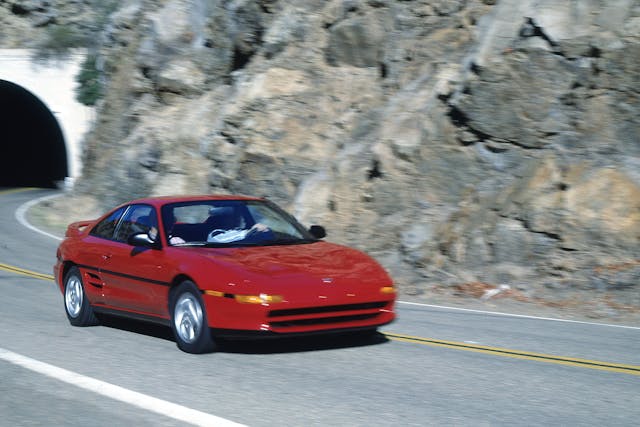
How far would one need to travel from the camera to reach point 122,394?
6.61 m

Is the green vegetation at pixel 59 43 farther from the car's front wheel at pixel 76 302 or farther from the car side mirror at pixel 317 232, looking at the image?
the car side mirror at pixel 317 232

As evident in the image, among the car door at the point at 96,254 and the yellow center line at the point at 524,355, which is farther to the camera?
the car door at the point at 96,254

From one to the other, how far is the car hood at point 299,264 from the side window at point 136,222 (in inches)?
37.3

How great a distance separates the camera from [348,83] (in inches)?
906

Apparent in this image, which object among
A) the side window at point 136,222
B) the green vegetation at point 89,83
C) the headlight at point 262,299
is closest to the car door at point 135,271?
the side window at point 136,222

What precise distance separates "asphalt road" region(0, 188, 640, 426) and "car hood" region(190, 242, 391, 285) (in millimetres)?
684

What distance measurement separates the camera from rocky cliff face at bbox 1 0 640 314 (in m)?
14.6

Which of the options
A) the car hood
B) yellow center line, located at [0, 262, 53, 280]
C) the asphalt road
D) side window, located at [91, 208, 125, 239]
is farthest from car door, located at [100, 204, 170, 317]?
yellow center line, located at [0, 262, 53, 280]

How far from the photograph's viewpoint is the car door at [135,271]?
875cm

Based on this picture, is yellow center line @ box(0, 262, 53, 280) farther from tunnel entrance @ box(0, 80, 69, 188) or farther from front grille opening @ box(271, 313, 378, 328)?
tunnel entrance @ box(0, 80, 69, 188)

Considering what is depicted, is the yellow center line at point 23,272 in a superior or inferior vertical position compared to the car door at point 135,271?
inferior

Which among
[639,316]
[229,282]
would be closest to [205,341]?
[229,282]

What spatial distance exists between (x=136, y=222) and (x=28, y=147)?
46274 mm

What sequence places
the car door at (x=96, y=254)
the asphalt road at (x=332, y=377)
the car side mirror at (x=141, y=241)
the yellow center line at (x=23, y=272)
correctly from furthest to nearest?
the yellow center line at (x=23, y=272) < the car door at (x=96, y=254) < the car side mirror at (x=141, y=241) < the asphalt road at (x=332, y=377)
